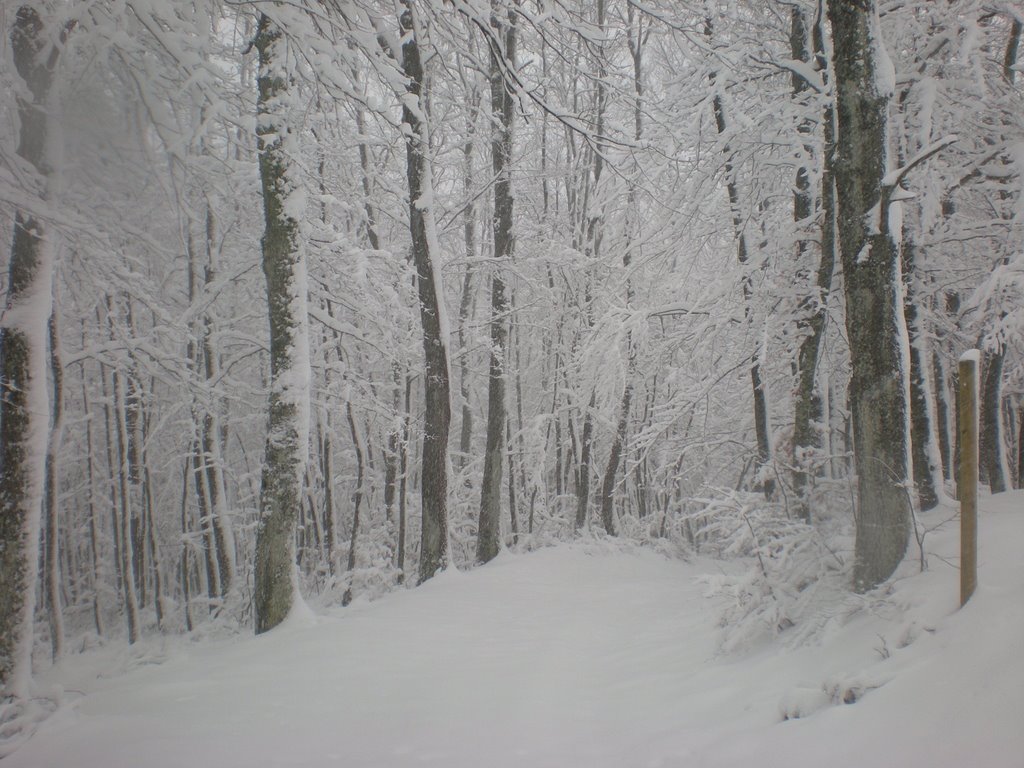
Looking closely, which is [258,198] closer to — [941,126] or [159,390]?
[941,126]

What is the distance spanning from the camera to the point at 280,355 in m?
5.92

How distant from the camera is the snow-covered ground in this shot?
2254 mm

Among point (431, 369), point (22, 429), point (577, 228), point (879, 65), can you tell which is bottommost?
point (22, 429)

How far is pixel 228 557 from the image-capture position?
1255 cm

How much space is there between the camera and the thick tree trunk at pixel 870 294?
367cm

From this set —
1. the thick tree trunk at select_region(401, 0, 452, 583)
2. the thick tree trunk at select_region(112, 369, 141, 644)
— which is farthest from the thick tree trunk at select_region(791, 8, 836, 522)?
the thick tree trunk at select_region(112, 369, 141, 644)

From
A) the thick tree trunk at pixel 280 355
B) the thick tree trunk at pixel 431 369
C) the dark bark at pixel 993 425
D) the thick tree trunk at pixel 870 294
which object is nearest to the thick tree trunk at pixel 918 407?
the thick tree trunk at pixel 870 294

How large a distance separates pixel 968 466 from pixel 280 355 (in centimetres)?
602

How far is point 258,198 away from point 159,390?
11.4m

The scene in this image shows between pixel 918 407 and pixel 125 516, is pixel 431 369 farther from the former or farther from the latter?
pixel 125 516

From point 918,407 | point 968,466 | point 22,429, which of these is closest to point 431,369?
point 22,429

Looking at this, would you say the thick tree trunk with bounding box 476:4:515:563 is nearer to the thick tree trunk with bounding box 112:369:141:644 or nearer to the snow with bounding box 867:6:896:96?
Result: the snow with bounding box 867:6:896:96

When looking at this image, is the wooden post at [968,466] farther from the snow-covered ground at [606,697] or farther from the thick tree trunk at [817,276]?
the thick tree trunk at [817,276]

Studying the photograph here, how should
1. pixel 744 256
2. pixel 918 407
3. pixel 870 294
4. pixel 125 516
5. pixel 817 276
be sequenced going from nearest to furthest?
pixel 870 294
pixel 918 407
pixel 817 276
pixel 744 256
pixel 125 516
